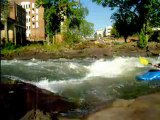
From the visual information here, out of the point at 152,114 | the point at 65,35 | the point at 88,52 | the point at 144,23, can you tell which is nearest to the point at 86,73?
the point at 152,114

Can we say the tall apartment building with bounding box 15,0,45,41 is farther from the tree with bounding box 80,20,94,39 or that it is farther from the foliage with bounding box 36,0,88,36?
the tree with bounding box 80,20,94,39

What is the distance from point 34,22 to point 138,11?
45.9m

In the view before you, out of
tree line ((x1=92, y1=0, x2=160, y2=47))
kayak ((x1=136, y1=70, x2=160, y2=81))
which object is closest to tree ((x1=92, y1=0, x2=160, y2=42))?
tree line ((x1=92, y1=0, x2=160, y2=47))

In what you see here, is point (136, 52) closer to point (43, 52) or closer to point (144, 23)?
point (144, 23)

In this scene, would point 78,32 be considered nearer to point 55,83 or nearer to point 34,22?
point 55,83

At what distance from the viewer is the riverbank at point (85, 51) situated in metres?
42.9

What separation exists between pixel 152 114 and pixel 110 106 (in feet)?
5.37

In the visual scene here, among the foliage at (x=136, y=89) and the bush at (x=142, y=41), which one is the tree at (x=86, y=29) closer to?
the bush at (x=142, y=41)

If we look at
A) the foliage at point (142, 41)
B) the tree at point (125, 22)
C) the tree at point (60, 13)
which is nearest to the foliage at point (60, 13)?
the tree at point (60, 13)

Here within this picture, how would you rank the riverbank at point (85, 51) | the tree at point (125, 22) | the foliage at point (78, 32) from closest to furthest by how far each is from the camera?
the riverbank at point (85, 51), the foliage at point (78, 32), the tree at point (125, 22)

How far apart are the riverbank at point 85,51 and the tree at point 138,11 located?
172 inches

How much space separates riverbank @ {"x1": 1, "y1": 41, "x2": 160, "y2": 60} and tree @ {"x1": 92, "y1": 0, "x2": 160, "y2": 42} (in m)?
4.36

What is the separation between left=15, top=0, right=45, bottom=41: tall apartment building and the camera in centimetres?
8844

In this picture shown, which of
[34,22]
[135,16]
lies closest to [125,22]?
[135,16]
